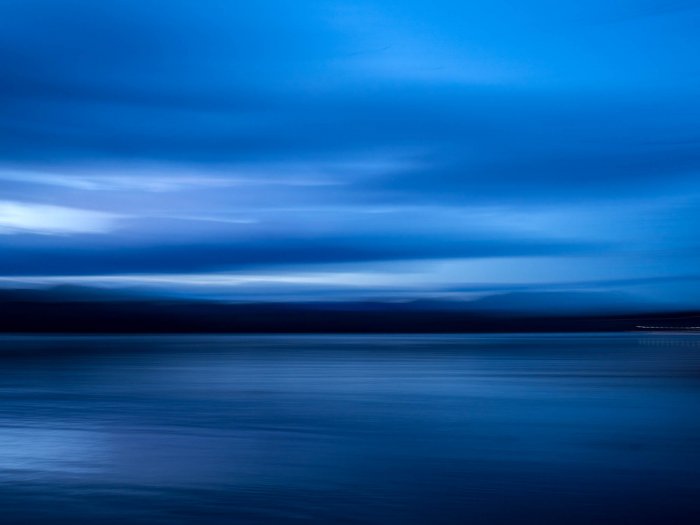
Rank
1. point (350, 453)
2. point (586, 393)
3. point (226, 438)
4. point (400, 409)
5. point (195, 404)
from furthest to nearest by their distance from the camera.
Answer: point (586, 393)
point (195, 404)
point (400, 409)
point (226, 438)
point (350, 453)

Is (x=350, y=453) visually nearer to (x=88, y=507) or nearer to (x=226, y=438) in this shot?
(x=226, y=438)

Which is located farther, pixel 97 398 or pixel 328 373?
pixel 328 373

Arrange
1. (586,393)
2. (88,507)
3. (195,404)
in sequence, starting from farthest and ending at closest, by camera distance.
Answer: (586,393)
(195,404)
(88,507)

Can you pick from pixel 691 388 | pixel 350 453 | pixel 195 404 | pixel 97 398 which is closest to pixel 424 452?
pixel 350 453

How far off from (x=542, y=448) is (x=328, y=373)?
32.3 meters

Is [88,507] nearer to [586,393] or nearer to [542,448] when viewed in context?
[542,448]

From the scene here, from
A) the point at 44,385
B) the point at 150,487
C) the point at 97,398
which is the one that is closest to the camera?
the point at 150,487

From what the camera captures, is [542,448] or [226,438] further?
[226,438]

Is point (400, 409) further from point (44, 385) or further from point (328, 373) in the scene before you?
point (328, 373)

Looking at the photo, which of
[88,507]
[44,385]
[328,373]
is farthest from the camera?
[328,373]

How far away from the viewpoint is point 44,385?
129 feet

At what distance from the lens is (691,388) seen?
118ft

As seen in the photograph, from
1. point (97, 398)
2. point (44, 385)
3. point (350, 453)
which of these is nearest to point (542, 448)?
point (350, 453)

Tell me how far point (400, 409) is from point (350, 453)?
9.41m
